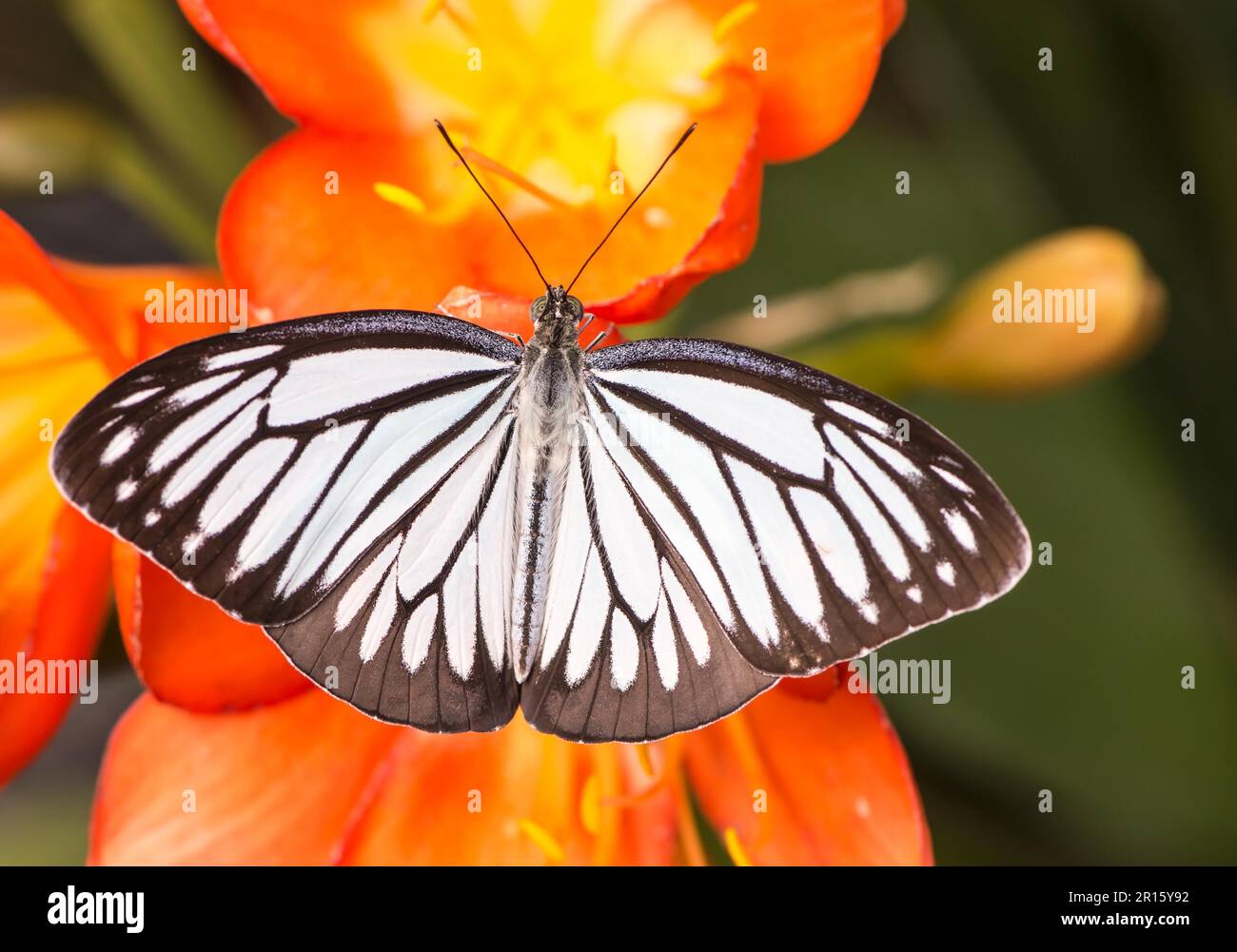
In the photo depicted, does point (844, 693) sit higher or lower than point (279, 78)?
lower

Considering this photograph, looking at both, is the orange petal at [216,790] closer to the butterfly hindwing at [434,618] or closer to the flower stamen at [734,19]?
the butterfly hindwing at [434,618]

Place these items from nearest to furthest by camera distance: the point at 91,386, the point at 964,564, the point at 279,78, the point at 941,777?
the point at 964,564
the point at 279,78
the point at 91,386
the point at 941,777

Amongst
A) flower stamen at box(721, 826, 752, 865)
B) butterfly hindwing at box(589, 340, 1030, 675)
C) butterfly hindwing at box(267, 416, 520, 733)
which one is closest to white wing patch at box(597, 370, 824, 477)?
butterfly hindwing at box(589, 340, 1030, 675)

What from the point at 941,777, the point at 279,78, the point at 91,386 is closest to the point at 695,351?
the point at 279,78

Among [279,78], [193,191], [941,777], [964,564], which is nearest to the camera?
[964,564]

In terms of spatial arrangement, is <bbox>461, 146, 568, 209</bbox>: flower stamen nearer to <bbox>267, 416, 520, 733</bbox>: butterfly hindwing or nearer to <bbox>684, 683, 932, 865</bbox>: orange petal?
<bbox>267, 416, 520, 733</bbox>: butterfly hindwing

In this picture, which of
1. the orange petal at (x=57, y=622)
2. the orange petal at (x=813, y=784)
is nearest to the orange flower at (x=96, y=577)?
the orange petal at (x=57, y=622)
